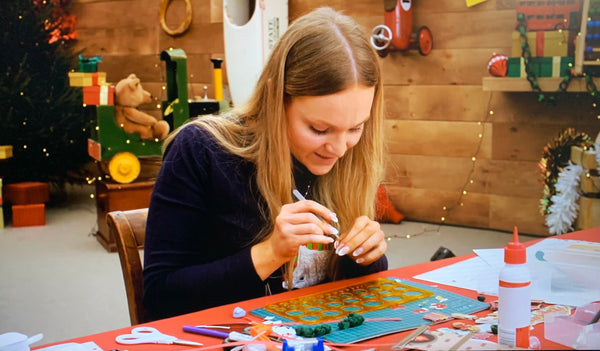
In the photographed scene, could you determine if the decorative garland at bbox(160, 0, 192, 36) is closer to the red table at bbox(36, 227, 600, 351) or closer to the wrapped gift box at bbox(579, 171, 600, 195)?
the wrapped gift box at bbox(579, 171, 600, 195)

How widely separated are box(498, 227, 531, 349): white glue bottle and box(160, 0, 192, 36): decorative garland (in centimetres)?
456

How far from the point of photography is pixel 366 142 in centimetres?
136

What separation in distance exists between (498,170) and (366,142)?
2.75 metres

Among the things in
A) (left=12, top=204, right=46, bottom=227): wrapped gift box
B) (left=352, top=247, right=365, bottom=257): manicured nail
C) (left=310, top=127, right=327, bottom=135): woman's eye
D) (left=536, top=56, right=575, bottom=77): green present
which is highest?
(left=536, top=56, right=575, bottom=77): green present

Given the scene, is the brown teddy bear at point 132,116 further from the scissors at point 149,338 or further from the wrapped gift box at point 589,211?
the scissors at point 149,338

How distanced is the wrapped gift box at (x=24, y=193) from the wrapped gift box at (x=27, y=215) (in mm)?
155

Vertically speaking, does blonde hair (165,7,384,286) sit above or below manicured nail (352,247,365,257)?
above

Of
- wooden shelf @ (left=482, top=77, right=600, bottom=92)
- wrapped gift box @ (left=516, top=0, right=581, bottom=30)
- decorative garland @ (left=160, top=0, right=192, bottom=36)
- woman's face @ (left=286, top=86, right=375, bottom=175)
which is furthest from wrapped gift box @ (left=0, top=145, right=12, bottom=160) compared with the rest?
woman's face @ (left=286, top=86, right=375, bottom=175)

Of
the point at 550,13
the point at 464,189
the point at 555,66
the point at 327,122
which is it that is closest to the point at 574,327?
the point at 327,122

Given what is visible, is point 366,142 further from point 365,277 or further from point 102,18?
point 102,18

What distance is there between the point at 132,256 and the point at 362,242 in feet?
1.39

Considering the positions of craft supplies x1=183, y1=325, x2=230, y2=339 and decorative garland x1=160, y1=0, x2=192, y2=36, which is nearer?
craft supplies x1=183, y1=325, x2=230, y2=339

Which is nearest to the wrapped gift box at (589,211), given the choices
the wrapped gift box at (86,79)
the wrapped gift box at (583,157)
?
the wrapped gift box at (583,157)

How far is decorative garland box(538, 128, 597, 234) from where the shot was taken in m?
3.24
